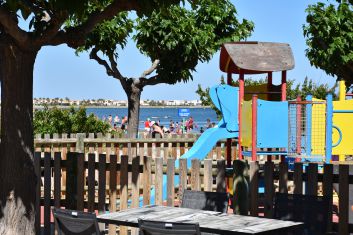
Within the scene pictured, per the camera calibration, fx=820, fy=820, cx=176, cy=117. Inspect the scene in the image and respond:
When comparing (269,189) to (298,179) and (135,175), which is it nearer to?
(298,179)

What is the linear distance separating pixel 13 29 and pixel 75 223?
252 centimetres

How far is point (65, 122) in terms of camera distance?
24.1 meters

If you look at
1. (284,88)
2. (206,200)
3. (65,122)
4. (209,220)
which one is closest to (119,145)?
(65,122)

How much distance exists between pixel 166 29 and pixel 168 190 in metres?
16.4

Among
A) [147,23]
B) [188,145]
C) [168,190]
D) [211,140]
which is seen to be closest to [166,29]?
[147,23]

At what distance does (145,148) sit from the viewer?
67.1ft

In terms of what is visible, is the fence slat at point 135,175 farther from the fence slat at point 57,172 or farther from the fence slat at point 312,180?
the fence slat at point 312,180

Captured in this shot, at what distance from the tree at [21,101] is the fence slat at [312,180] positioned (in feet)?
8.93

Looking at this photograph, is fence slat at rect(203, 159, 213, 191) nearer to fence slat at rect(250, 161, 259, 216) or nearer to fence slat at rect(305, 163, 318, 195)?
fence slat at rect(250, 161, 259, 216)

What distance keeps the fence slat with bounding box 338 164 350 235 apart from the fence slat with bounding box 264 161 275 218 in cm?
77

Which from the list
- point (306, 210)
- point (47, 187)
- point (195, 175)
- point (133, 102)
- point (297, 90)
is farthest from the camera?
point (297, 90)

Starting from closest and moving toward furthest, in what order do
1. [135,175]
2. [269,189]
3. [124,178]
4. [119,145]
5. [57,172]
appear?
[269,189] → [135,175] → [124,178] → [57,172] → [119,145]

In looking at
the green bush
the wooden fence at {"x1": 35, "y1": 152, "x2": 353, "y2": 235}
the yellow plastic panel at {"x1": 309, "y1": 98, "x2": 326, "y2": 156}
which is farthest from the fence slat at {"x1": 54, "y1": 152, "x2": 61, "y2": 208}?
the green bush

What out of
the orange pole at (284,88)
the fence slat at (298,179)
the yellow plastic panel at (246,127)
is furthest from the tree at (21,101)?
the orange pole at (284,88)
